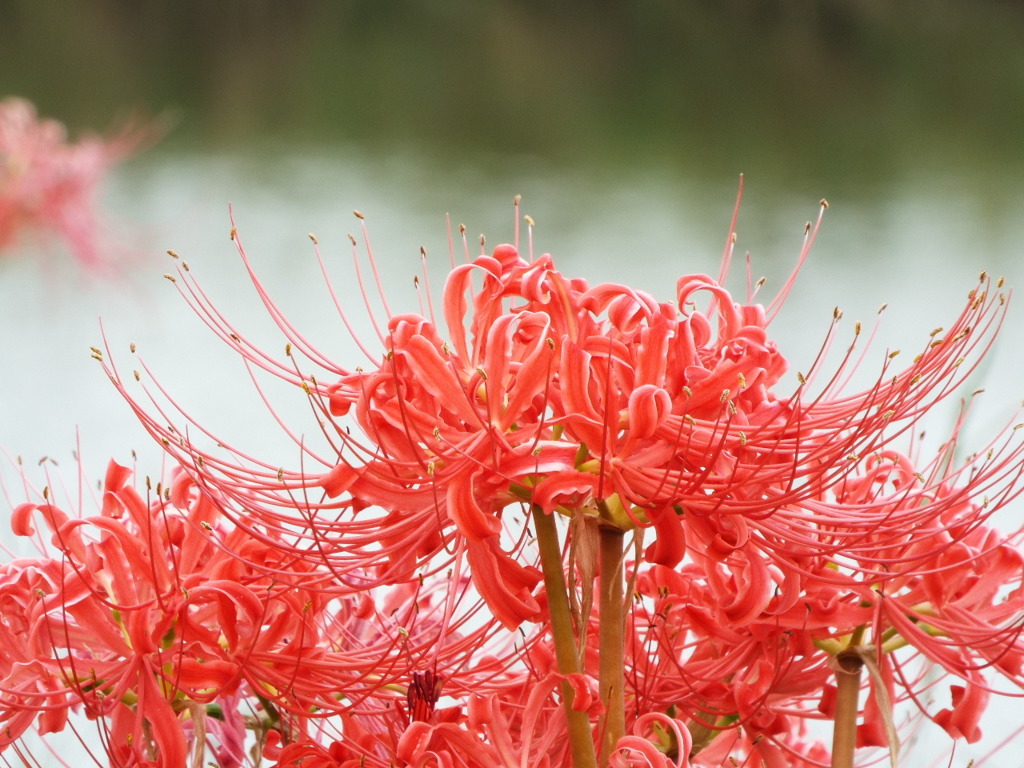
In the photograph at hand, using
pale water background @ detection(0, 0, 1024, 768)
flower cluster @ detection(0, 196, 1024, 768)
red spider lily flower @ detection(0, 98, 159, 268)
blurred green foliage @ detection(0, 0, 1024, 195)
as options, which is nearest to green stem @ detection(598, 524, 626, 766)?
flower cluster @ detection(0, 196, 1024, 768)

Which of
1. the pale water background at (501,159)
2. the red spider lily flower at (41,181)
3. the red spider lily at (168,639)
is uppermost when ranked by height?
the pale water background at (501,159)

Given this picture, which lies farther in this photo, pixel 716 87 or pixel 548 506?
pixel 716 87

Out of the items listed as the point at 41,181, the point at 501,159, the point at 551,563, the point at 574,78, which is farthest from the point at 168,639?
the point at 574,78

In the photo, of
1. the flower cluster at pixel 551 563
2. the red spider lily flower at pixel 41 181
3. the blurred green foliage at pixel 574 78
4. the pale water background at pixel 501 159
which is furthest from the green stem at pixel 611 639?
the blurred green foliage at pixel 574 78

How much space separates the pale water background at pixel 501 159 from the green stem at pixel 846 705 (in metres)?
1.45

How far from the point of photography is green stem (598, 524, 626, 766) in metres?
0.35

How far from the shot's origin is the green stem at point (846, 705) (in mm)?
376

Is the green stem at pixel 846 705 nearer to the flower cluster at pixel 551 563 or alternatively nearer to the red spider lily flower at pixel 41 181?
the flower cluster at pixel 551 563

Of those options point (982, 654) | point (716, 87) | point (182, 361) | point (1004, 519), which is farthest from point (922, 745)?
point (716, 87)

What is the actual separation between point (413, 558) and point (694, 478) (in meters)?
0.08

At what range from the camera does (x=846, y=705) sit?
0.39 m

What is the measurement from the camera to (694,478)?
0.34 meters

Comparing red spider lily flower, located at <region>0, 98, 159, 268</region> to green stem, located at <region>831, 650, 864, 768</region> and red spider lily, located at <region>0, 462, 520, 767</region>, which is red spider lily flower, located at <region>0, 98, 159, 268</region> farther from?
green stem, located at <region>831, 650, 864, 768</region>

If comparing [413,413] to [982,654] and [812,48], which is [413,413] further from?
[812,48]
